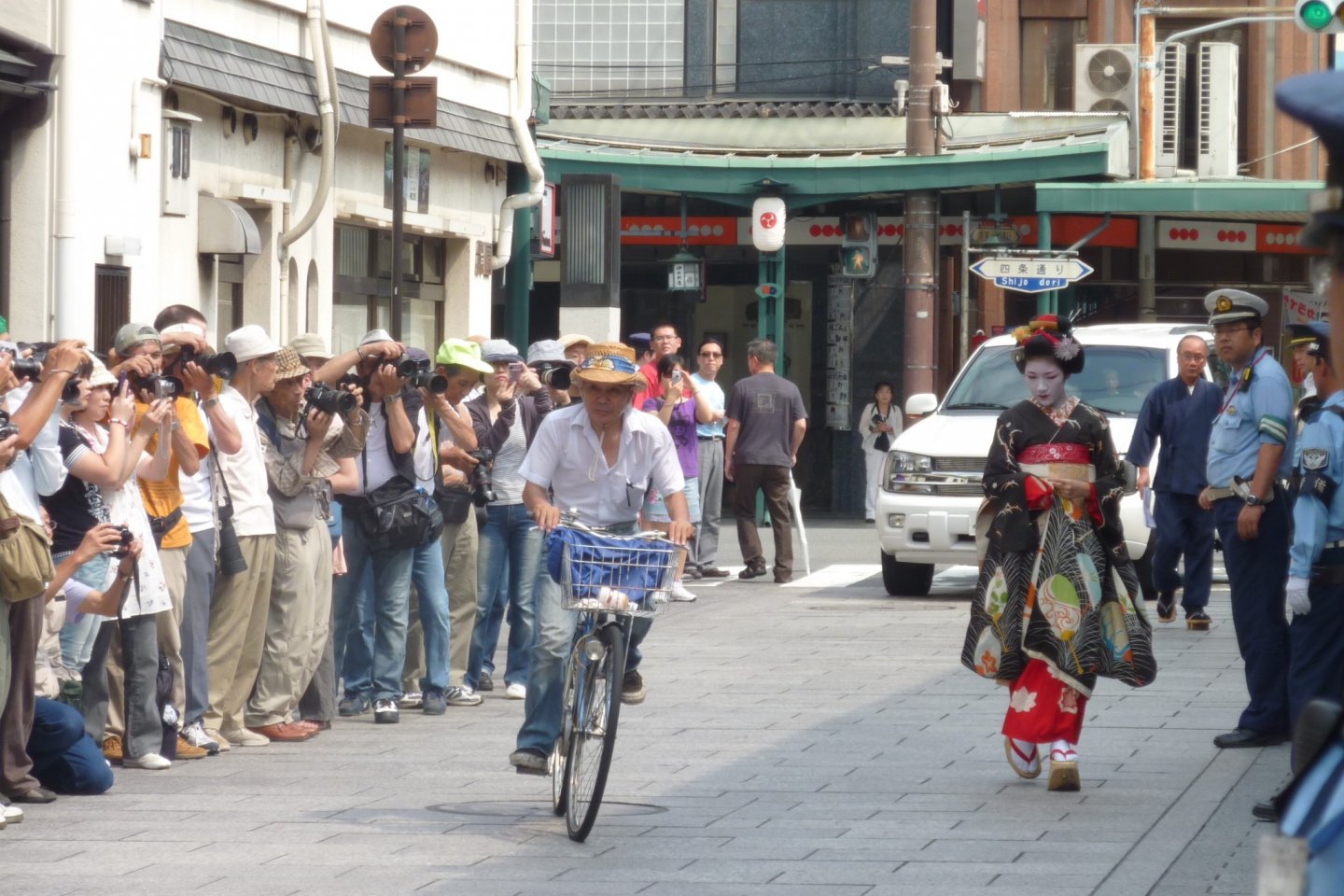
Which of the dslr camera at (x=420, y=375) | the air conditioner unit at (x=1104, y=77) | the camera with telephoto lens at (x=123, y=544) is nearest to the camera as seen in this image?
the camera with telephoto lens at (x=123, y=544)

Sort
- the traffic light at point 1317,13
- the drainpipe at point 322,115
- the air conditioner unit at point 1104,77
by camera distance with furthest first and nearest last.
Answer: the air conditioner unit at point 1104,77 < the drainpipe at point 322,115 < the traffic light at point 1317,13

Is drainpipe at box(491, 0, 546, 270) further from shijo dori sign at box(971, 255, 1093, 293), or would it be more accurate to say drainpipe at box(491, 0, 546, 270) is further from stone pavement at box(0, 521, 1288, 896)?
stone pavement at box(0, 521, 1288, 896)

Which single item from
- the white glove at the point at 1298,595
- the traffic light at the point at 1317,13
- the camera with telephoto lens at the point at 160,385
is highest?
the traffic light at the point at 1317,13

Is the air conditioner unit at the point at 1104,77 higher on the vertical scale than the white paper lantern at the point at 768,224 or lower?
higher

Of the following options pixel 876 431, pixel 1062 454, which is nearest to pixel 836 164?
pixel 876 431

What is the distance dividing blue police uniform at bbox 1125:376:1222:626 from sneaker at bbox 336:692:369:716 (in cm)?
588

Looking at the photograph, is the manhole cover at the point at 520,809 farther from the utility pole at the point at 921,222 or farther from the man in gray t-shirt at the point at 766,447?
the utility pole at the point at 921,222

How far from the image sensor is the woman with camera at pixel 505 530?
11.5 metres

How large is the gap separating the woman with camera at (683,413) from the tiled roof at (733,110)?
12.6 metres

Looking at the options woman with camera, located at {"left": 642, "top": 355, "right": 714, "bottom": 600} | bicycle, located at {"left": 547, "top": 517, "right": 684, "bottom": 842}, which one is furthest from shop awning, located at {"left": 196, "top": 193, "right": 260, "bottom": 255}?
bicycle, located at {"left": 547, "top": 517, "right": 684, "bottom": 842}

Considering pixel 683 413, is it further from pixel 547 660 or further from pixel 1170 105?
pixel 1170 105

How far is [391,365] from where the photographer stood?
34.6 feet

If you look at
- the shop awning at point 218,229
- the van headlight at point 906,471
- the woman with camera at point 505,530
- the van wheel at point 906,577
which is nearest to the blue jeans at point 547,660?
the woman with camera at point 505,530

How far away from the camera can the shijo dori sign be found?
2258 centimetres
